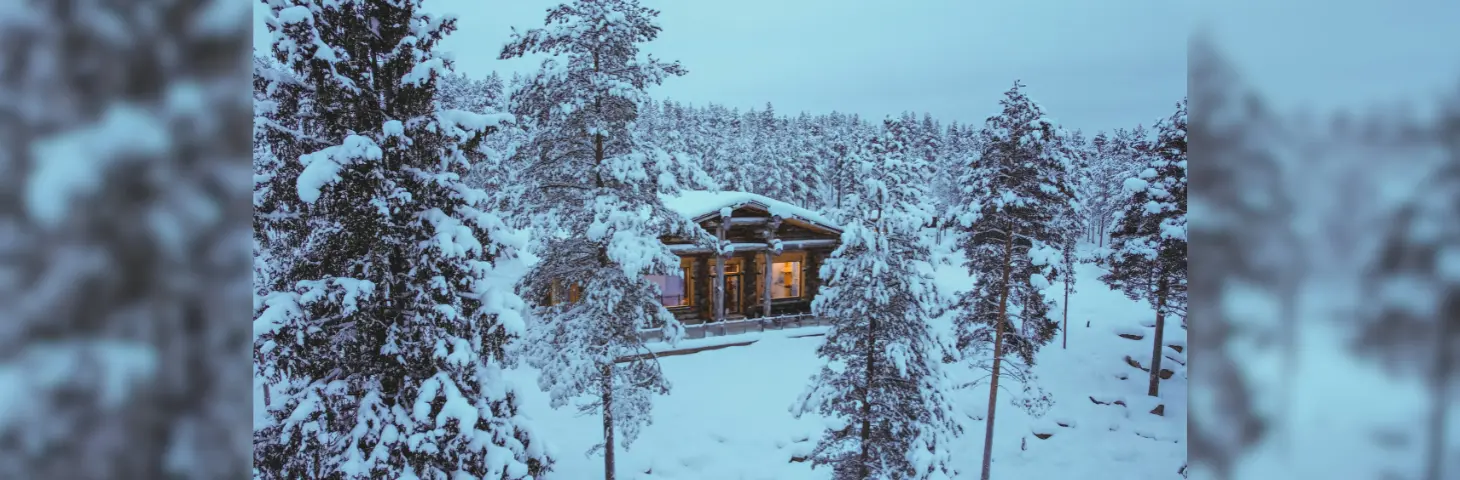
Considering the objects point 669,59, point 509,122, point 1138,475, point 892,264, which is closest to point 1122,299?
point 1138,475

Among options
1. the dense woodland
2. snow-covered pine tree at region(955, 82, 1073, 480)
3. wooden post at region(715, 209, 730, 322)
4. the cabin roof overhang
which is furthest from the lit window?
snow-covered pine tree at region(955, 82, 1073, 480)

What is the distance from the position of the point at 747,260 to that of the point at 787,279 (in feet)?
10.4

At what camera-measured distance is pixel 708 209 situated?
2444 centimetres

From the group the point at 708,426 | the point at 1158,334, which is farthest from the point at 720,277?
the point at 1158,334

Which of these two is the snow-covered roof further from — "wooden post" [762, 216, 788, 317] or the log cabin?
"wooden post" [762, 216, 788, 317]

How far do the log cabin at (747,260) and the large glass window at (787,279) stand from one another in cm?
5

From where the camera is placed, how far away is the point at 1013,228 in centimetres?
1507

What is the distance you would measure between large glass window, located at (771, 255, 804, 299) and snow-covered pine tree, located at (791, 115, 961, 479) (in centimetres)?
1777

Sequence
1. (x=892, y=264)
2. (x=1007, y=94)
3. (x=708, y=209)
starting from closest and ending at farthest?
(x=892, y=264) < (x=1007, y=94) < (x=708, y=209)

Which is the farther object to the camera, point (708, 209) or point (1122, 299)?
point (1122, 299)
